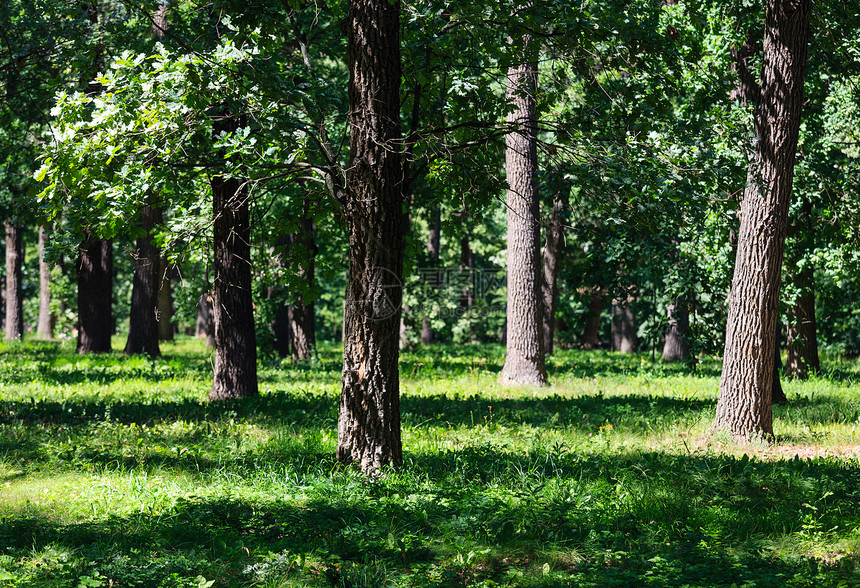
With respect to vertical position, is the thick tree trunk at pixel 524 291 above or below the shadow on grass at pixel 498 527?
above

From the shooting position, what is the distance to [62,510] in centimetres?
602

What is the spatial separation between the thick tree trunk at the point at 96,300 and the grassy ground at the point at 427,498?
716 centimetres

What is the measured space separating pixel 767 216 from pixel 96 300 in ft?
50.9

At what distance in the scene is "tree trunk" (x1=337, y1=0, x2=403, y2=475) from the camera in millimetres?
6578

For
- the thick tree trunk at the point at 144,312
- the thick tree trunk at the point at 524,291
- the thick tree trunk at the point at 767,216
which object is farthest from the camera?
the thick tree trunk at the point at 144,312

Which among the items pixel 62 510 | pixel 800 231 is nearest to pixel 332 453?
pixel 62 510

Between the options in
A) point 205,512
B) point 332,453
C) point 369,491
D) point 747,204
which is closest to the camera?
point 205,512

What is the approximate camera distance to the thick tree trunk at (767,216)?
862 centimetres

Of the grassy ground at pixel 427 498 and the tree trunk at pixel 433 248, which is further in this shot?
the tree trunk at pixel 433 248

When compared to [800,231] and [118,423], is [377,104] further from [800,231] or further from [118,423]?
[800,231]

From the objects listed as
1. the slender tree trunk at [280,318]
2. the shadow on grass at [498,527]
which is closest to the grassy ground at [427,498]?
the shadow on grass at [498,527]

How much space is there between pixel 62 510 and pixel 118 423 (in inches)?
128

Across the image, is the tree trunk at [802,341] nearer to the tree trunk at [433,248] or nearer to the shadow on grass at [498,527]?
the shadow on grass at [498,527]

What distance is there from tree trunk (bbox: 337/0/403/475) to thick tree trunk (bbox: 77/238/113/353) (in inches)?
512
